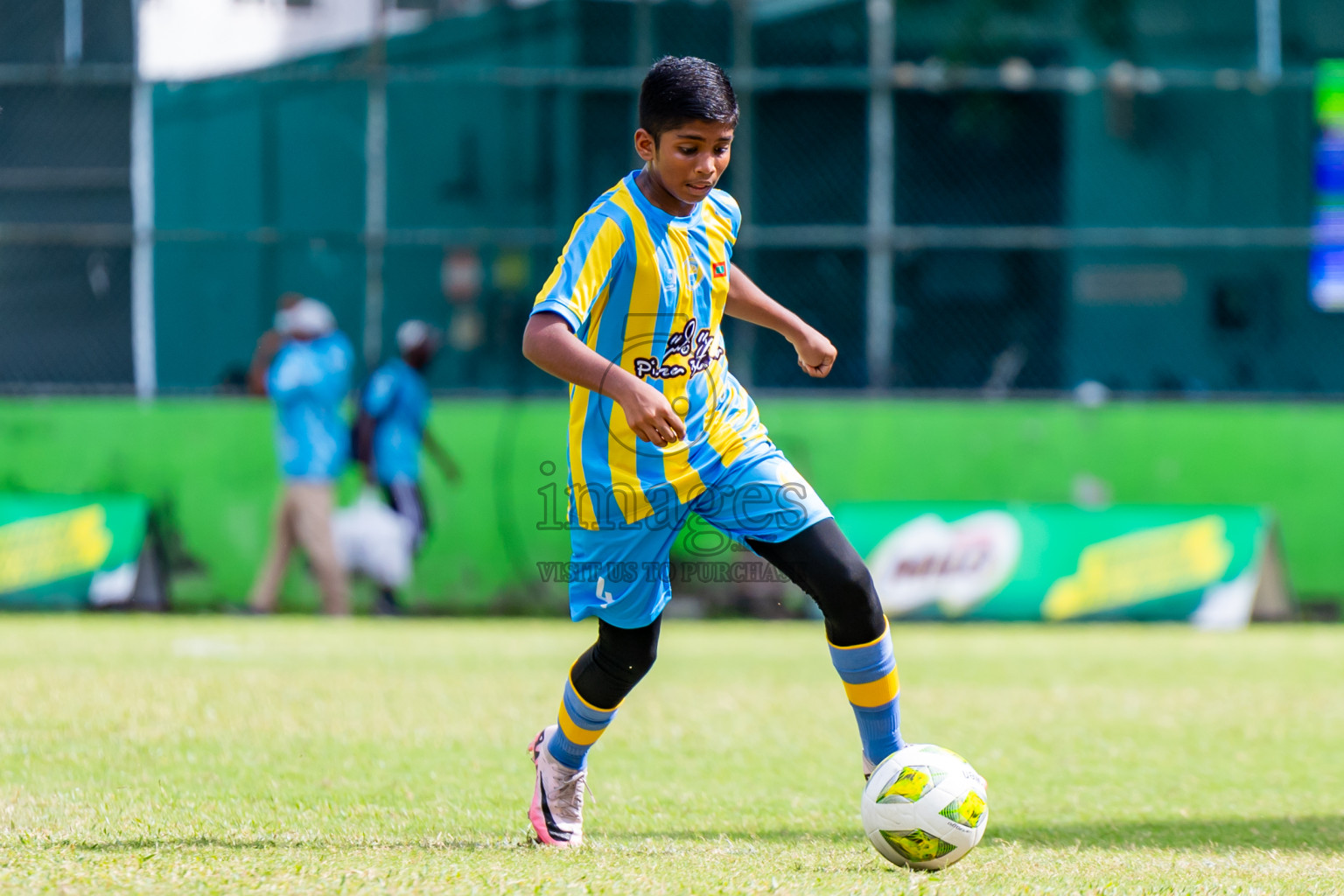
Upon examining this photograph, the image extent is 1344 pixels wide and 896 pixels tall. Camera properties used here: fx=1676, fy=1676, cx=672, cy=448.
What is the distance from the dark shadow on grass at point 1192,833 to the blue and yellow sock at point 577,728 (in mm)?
1144

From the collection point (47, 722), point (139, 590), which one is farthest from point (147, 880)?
point (139, 590)

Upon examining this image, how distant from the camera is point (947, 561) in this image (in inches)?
475

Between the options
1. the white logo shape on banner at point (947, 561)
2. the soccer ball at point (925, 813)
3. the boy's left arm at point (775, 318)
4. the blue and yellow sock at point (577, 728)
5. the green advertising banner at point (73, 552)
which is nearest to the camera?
the soccer ball at point (925, 813)

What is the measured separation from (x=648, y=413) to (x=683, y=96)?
85 cm

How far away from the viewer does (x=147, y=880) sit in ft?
12.1

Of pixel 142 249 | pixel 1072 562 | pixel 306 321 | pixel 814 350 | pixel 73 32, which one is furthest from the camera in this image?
pixel 73 32

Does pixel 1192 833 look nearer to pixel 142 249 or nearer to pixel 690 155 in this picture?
pixel 690 155

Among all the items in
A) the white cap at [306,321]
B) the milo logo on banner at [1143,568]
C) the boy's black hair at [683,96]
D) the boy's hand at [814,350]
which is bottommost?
the milo logo on banner at [1143,568]

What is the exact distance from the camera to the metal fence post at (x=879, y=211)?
1318 centimetres

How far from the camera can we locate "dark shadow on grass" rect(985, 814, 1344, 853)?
15.3 feet

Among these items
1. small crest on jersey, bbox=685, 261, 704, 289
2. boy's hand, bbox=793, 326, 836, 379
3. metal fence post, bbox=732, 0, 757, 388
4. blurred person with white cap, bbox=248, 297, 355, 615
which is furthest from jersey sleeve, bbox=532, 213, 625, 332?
→ metal fence post, bbox=732, 0, 757, 388

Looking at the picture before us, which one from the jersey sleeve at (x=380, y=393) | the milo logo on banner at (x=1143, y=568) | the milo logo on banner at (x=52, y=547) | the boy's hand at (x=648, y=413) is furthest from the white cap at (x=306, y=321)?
the boy's hand at (x=648, y=413)

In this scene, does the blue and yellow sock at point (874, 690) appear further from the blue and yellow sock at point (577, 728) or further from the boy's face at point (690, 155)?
the boy's face at point (690, 155)

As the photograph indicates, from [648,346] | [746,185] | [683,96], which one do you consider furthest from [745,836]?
[746,185]
